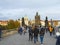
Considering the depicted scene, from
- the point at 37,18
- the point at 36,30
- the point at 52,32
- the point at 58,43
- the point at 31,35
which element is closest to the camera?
the point at 58,43

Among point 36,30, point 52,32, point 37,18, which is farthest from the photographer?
point 37,18

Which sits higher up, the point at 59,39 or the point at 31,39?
the point at 59,39

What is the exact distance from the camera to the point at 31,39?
30.1 meters

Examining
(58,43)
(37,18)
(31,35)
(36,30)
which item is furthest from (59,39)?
(37,18)

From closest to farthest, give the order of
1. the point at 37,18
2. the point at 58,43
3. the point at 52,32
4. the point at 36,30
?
1. the point at 58,43
2. the point at 36,30
3. the point at 52,32
4. the point at 37,18

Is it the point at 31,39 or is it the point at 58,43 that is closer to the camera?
the point at 58,43

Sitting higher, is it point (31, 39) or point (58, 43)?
point (58, 43)

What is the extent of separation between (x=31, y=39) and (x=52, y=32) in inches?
594

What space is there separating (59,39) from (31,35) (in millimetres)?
18761

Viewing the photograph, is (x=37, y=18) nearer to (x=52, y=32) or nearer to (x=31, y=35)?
(x=52, y=32)

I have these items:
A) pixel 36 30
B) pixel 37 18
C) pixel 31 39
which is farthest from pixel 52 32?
pixel 37 18

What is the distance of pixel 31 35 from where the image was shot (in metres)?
28.8

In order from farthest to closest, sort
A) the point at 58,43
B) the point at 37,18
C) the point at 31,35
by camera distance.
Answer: the point at 37,18
the point at 31,35
the point at 58,43

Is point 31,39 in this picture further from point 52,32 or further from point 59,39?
point 59,39
